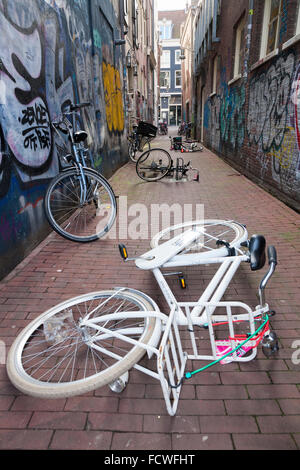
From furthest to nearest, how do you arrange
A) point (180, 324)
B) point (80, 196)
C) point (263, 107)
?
point (263, 107), point (80, 196), point (180, 324)

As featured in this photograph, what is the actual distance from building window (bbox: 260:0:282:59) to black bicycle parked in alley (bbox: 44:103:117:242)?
4.64 meters

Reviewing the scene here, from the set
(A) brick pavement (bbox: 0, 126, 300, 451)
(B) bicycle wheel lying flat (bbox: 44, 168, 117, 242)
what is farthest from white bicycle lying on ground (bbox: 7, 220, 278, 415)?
(B) bicycle wheel lying flat (bbox: 44, 168, 117, 242)

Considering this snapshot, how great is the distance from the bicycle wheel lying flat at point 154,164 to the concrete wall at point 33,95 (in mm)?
2275

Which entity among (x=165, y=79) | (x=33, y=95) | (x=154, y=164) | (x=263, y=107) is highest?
(x=165, y=79)

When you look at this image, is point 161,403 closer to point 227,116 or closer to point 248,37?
→ point 248,37

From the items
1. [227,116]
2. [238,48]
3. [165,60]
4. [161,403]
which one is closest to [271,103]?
[238,48]

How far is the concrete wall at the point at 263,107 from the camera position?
212 inches

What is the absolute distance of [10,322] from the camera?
2584mm

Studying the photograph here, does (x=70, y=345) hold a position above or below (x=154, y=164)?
below

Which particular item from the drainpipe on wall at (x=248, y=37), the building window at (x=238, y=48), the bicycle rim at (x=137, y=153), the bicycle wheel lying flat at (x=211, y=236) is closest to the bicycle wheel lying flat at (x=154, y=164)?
the bicycle rim at (x=137, y=153)

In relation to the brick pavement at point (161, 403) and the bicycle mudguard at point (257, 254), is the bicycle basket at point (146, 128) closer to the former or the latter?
the brick pavement at point (161, 403)

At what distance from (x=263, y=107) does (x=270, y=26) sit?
6.15 feet

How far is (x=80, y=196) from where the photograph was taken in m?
4.42
